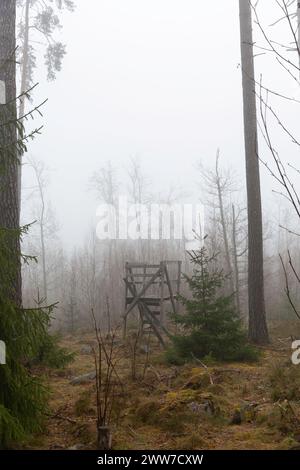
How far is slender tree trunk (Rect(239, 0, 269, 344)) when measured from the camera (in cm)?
965

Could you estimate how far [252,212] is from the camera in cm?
991

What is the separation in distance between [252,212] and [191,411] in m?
5.77

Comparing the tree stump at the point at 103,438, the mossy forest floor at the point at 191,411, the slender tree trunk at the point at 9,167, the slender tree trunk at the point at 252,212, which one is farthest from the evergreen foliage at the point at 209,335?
the tree stump at the point at 103,438

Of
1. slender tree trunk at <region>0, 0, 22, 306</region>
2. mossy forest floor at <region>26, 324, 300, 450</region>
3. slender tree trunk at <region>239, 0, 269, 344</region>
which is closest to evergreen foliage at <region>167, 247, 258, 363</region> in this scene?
mossy forest floor at <region>26, 324, 300, 450</region>

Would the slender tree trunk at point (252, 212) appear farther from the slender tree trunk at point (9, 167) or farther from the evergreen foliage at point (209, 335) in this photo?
the slender tree trunk at point (9, 167)

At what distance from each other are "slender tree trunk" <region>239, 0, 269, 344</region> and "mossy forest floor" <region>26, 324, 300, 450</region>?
2317 millimetres

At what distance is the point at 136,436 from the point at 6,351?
5.15ft

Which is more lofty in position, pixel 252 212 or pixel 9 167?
pixel 9 167

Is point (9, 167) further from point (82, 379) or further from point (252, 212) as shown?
point (252, 212)

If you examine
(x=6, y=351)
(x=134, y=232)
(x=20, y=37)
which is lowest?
(x=6, y=351)

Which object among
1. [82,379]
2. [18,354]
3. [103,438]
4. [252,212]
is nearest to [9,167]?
[18,354]
